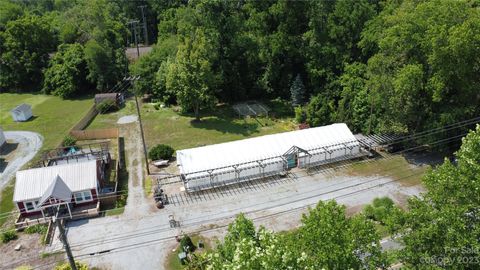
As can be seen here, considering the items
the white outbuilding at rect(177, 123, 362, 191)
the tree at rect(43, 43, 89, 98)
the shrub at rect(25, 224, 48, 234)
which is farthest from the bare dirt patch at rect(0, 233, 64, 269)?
the tree at rect(43, 43, 89, 98)

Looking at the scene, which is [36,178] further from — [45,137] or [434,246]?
[434,246]

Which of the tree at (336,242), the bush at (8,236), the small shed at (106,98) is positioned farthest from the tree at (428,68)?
the small shed at (106,98)

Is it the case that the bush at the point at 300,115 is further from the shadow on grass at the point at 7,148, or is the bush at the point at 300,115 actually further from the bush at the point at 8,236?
the shadow on grass at the point at 7,148

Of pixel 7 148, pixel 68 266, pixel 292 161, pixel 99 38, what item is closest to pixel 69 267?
pixel 68 266

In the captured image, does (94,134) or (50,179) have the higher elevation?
(50,179)

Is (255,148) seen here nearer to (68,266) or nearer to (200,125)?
(200,125)

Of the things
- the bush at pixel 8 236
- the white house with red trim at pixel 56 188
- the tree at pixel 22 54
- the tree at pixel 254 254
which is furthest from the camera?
the tree at pixel 22 54

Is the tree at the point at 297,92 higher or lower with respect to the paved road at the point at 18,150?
higher
